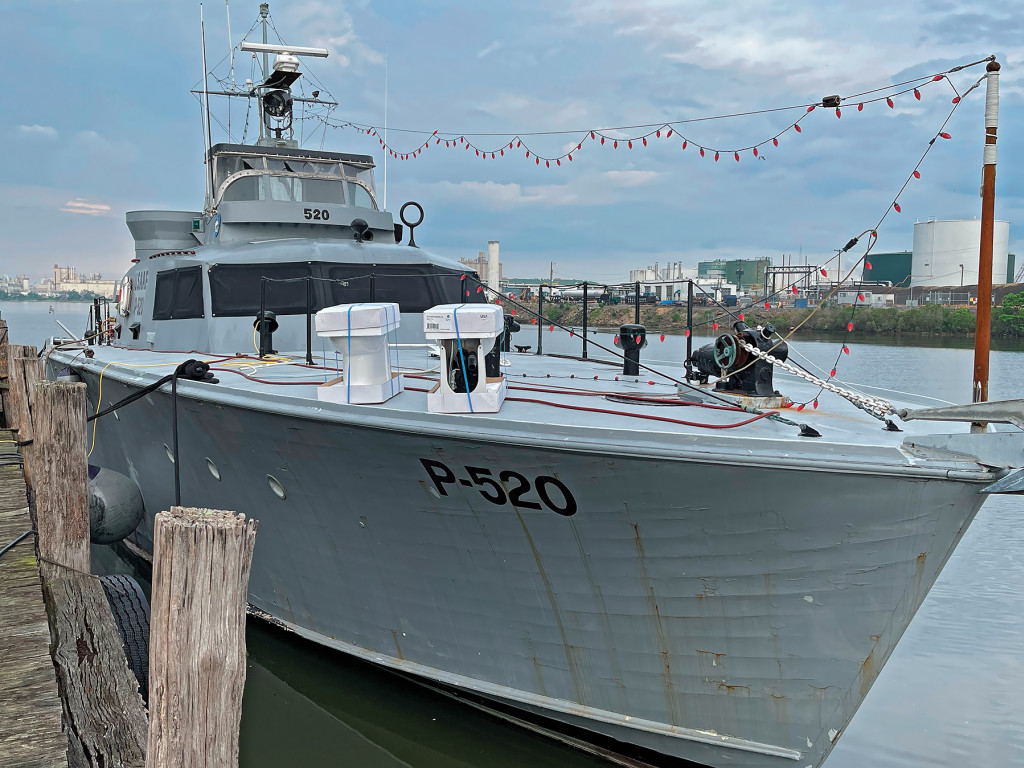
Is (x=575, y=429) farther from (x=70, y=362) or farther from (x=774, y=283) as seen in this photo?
(x=70, y=362)

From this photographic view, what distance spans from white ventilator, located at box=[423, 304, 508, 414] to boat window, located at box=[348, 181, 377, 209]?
19.0 ft

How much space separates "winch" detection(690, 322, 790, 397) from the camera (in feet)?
15.4

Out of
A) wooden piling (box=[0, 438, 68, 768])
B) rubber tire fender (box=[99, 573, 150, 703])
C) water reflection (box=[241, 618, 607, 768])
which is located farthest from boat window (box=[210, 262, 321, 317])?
water reflection (box=[241, 618, 607, 768])

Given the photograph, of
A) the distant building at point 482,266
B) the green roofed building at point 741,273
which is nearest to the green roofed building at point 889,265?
the green roofed building at point 741,273

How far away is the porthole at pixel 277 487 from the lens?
18.0ft

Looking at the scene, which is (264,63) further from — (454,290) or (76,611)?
(76,611)

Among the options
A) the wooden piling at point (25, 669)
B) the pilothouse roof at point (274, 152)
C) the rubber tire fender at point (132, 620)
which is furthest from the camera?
the pilothouse roof at point (274, 152)

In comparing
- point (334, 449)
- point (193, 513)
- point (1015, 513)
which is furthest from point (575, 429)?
point (1015, 513)

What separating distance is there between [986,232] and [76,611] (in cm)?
519

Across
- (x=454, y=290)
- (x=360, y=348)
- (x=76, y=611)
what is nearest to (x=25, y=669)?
(x=76, y=611)

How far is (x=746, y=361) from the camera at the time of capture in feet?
15.7

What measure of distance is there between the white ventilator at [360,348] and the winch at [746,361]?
6.72ft

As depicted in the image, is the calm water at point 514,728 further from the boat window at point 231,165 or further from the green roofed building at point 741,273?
the boat window at point 231,165

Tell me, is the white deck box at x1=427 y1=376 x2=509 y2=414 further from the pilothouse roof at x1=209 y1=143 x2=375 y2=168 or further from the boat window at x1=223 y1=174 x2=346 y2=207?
the pilothouse roof at x1=209 y1=143 x2=375 y2=168
